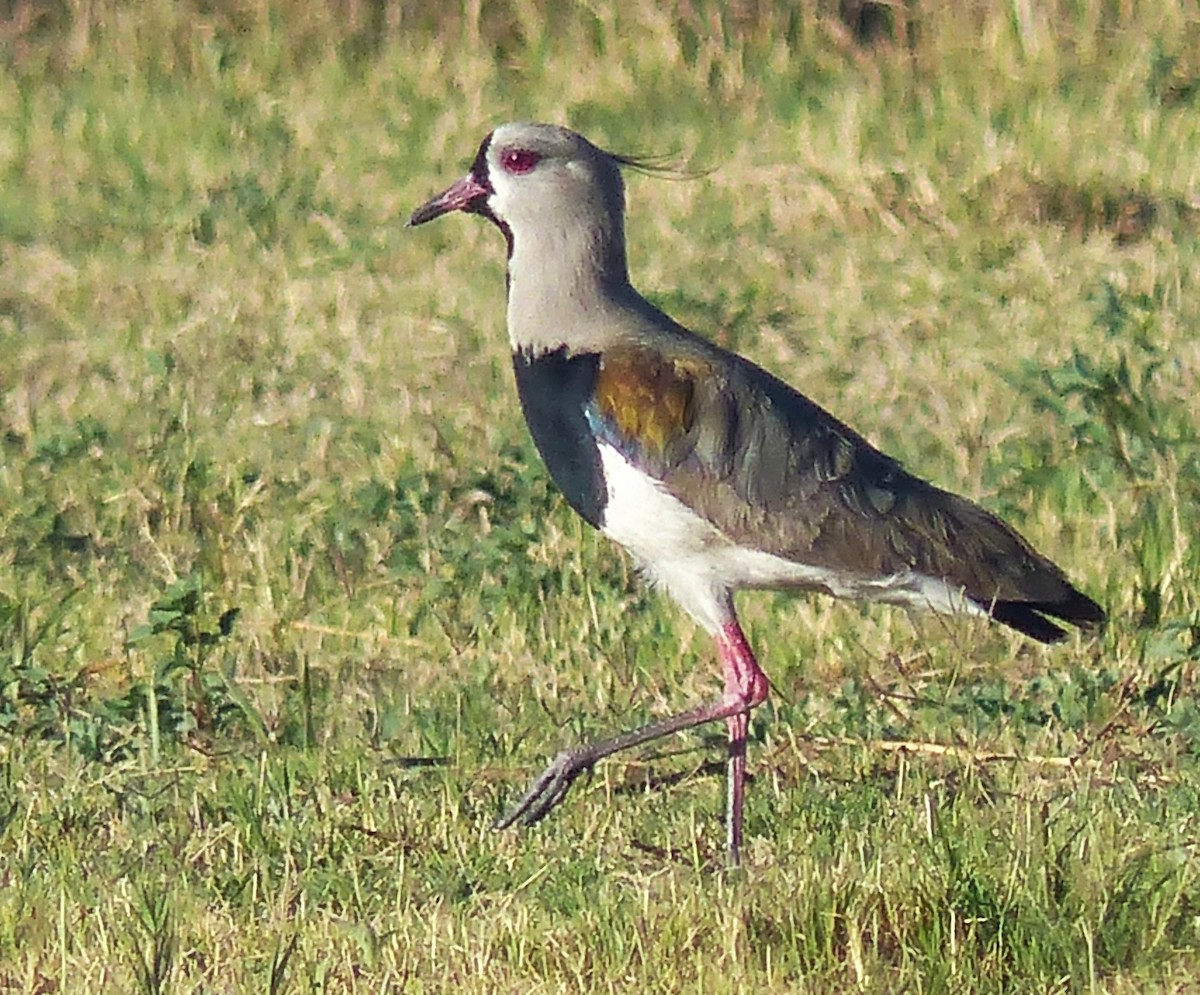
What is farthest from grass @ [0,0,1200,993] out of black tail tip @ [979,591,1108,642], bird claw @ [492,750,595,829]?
black tail tip @ [979,591,1108,642]

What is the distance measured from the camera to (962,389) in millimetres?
6844

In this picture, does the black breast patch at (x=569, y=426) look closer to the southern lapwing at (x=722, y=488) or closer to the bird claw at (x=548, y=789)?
the southern lapwing at (x=722, y=488)

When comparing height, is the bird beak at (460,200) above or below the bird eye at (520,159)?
below

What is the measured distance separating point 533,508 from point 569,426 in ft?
4.61

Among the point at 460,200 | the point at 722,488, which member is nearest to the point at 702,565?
the point at 722,488

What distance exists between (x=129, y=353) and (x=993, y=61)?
3.56 meters

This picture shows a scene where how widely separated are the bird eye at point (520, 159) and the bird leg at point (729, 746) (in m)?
0.93

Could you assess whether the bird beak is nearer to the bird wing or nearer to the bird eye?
the bird eye

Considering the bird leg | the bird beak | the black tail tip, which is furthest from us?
the bird beak

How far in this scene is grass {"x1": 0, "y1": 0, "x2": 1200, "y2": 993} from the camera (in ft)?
12.0

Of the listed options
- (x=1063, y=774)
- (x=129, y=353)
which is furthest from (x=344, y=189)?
(x=1063, y=774)

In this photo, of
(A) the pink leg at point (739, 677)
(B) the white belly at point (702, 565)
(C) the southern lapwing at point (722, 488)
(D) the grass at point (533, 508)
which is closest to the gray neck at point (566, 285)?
A: (C) the southern lapwing at point (722, 488)

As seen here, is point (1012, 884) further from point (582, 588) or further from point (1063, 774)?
point (582, 588)

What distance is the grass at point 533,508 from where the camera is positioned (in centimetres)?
367
